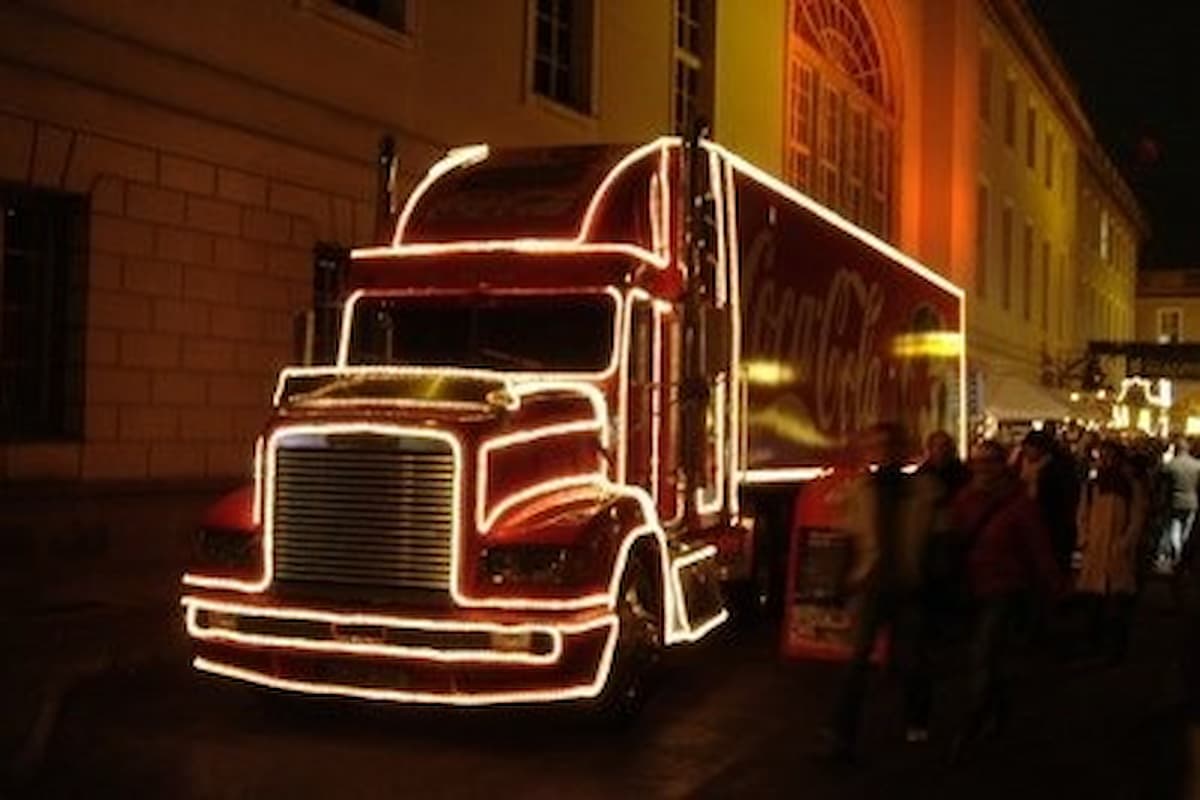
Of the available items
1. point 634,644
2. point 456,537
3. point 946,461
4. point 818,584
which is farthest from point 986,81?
point 456,537

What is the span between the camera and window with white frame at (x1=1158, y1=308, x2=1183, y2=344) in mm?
81125

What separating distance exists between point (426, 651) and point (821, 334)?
290 inches

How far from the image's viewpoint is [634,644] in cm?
1057

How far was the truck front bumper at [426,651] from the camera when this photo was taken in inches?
386

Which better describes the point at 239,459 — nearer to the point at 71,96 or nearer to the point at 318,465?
the point at 71,96

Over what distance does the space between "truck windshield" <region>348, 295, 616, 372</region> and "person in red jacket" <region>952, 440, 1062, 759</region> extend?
8.24 feet

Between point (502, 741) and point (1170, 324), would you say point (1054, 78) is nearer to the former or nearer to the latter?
point (1170, 324)

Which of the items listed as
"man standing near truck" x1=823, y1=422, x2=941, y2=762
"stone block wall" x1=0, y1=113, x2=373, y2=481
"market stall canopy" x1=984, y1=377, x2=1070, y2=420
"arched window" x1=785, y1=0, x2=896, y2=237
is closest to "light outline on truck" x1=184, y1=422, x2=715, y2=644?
"man standing near truck" x1=823, y1=422, x2=941, y2=762

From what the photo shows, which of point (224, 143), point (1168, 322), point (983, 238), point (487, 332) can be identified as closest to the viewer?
point (487, 332)

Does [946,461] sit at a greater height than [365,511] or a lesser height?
greater

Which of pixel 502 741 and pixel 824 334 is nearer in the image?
Answer: pixel 502 741

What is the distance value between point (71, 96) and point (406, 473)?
19.1 ft

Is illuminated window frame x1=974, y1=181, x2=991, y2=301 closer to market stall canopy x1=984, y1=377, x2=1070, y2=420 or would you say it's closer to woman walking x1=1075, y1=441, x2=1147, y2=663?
market stall canopy x1=984, y1=377, x2=1070, y2=420

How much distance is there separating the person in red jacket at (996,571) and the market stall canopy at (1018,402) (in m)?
19.1
